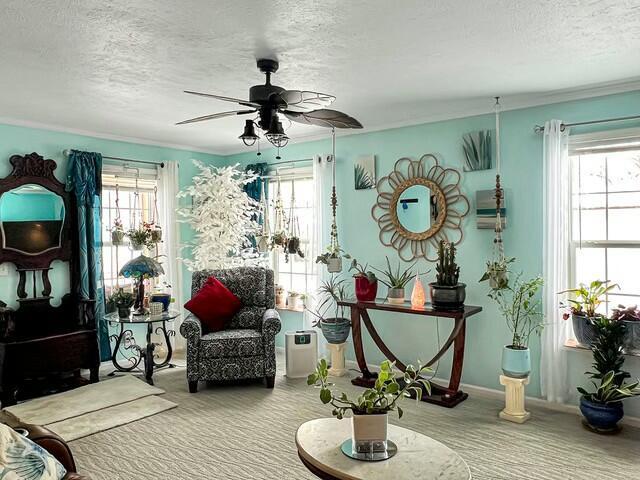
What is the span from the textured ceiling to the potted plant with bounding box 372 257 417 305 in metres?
1.53

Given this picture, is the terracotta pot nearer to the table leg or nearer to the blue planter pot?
the table leg

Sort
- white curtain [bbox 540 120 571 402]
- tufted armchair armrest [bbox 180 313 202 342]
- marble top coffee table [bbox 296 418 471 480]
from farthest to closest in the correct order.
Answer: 1. tufted armchair armrest [bbox 180 313 202 342]
2. white curtain [bbox 540 120 571 402]
3. marble top coffee table [bbox 296 418 471 480]

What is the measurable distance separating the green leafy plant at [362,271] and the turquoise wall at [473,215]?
84 millimetres

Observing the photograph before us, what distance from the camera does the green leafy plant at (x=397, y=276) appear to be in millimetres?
4527

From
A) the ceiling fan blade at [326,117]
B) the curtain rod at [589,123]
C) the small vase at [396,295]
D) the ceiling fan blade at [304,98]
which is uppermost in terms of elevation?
the curtain rod at [589,123]

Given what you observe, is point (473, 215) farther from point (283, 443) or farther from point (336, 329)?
point (283, 443)

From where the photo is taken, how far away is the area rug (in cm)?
365

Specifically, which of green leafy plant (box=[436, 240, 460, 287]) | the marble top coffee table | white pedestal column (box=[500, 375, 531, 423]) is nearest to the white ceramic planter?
the marble top coffee table

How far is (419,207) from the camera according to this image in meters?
4.68

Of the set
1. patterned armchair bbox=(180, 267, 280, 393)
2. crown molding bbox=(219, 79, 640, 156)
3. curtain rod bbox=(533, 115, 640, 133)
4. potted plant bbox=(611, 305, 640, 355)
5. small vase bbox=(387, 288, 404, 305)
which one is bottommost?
patterned armchair bbox=(180, 267, 280, 393)

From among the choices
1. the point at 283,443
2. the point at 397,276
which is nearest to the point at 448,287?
the point at 397,276

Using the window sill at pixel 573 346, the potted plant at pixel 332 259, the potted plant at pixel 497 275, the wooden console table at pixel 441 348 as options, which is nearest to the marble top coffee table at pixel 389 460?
the wooden console table at pixel 441 348

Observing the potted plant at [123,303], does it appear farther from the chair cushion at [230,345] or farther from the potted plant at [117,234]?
the chair cushion at [230,345]

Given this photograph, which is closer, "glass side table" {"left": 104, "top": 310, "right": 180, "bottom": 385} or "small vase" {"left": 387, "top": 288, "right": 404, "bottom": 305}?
"small vase" {"left": 387, "top": 288, "right": 404, "bottom": 305}
